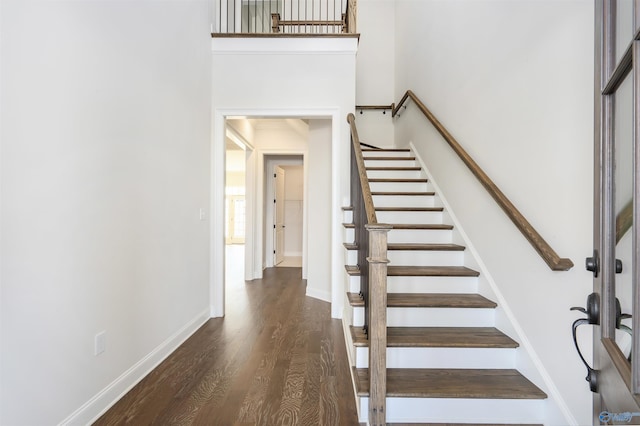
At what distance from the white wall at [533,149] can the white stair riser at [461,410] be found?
160 millimetres

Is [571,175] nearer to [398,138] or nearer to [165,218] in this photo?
[165,218]

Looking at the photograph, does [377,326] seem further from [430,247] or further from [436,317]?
[430,247]

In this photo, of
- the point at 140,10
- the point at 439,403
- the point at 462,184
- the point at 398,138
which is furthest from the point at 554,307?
the point at 398,138

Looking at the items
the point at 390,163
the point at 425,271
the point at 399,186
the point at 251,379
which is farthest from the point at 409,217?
the point at 251,379

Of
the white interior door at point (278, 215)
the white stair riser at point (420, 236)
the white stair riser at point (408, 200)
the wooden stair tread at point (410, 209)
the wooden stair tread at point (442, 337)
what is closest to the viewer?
the wooden stair tread at point (442, 337)

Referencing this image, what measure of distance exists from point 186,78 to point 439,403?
124 inches

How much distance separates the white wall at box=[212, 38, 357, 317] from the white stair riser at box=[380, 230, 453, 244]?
2.32ft

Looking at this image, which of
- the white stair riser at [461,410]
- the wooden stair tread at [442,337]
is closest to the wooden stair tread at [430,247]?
the wooden stair tread at [442,337]

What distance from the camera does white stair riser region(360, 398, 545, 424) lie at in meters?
1.63

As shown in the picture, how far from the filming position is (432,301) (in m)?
2.16

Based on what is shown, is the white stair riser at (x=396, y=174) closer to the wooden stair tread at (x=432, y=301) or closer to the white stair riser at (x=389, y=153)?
the white stair riser at (x=389, y=153)

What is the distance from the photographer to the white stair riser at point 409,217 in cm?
305

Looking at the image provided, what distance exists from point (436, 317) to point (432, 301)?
0.11m

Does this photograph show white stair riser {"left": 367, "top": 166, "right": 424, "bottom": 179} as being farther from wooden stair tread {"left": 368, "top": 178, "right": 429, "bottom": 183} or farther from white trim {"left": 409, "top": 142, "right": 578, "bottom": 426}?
white trim {"left": 409, "top": 142, "right": 578, "bottom": 426}
